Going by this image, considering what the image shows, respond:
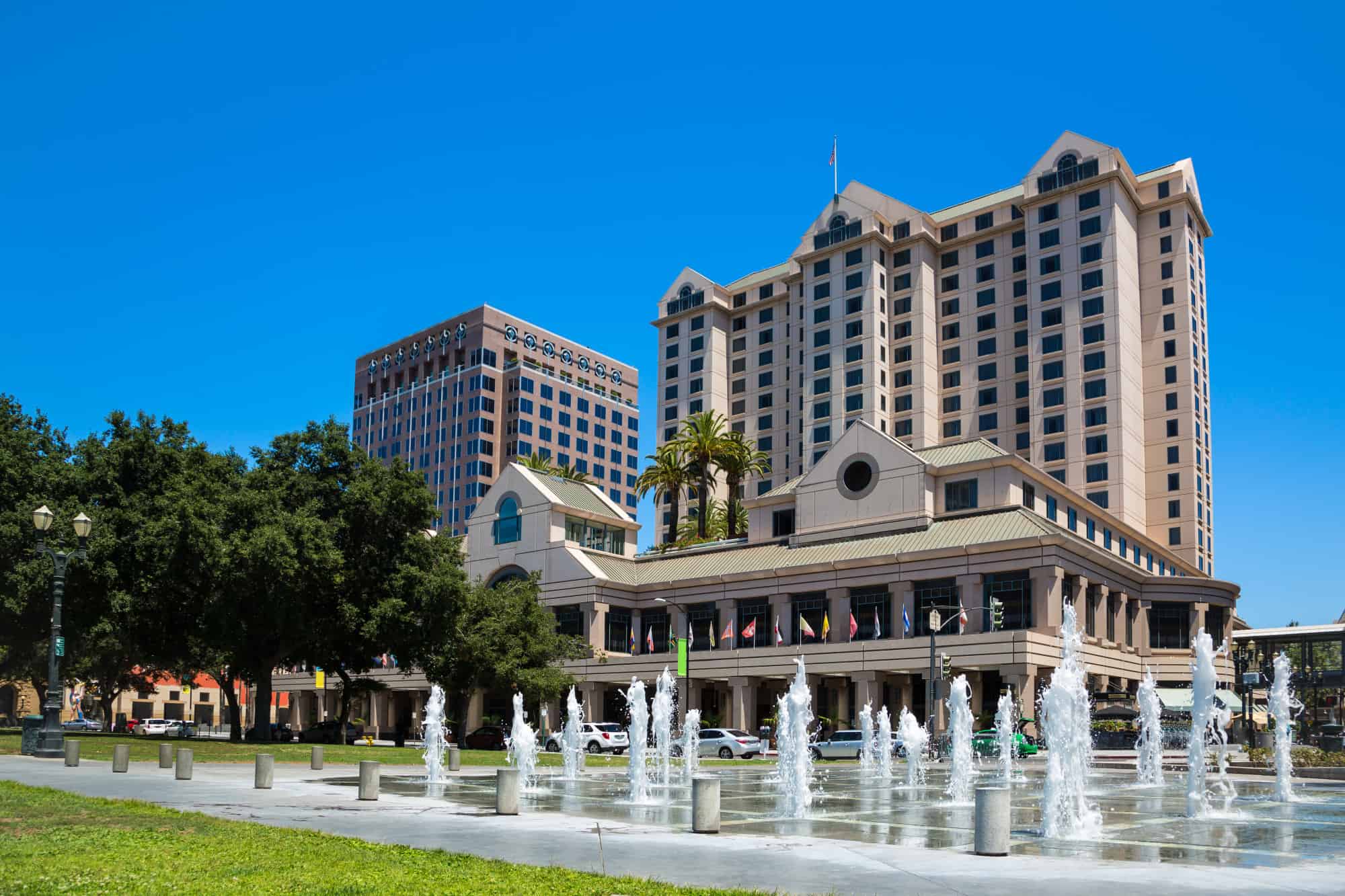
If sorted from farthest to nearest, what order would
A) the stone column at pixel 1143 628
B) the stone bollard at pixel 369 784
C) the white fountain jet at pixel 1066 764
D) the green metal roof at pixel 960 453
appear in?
the stone column at pixel 1143 628 < the green metal roof at pixel 960 453 < the stone bollard at pixel 369 784 < the white fountain jet at pixel 1066 764

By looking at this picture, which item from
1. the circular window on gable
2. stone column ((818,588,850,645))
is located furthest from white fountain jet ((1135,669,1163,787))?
the circular window on gable

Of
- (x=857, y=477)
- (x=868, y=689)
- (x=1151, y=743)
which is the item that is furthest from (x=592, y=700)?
(x=1151, y=743)

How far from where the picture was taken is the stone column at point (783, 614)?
7538 centimetres

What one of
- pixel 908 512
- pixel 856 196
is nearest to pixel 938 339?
pixel 856 196

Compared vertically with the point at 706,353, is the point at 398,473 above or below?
below

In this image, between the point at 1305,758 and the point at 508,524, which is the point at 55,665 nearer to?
the point at 1305,758

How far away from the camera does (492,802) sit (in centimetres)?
2225

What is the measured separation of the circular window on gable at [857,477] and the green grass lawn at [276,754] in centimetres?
2863

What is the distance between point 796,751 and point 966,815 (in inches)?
138

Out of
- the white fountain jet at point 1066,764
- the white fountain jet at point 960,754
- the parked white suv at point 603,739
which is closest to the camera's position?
the white fountain jet at point 1066,764

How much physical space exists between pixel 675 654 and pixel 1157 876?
67.0 m

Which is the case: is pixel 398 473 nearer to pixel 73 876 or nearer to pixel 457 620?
pixel 457 620

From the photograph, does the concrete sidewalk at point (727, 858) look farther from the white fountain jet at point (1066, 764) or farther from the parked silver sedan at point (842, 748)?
the parked silver sedan at point (842, 748)

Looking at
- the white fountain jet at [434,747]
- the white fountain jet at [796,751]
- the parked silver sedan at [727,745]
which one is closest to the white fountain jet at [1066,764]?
the white fountain jet at [796,751]
